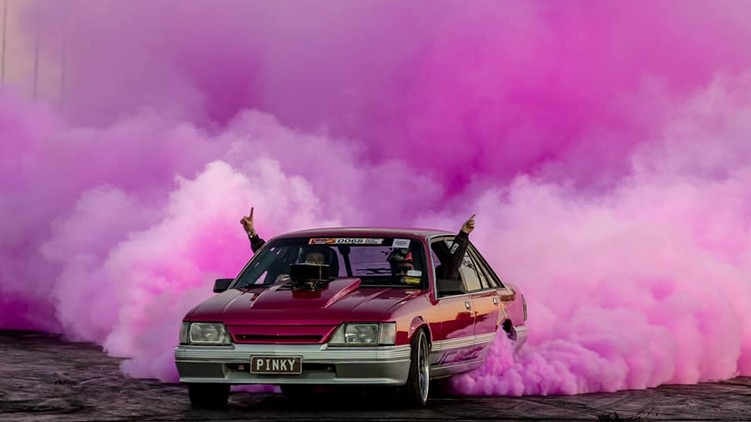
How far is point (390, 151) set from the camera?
29.0 m

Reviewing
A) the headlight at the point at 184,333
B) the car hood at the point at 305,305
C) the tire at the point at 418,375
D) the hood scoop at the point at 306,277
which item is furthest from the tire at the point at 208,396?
the tire at the point at 418,375

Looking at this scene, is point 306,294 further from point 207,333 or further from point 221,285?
point 221,285

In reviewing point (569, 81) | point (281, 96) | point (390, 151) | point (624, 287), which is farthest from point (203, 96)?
point (624, 287)

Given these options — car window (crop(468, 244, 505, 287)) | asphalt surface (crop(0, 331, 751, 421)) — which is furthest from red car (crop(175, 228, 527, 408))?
car window (crop(468, 244, 505, 287))

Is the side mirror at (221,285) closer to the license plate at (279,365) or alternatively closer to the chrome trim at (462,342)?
the license plate at (279,365)

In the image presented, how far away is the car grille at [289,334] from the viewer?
1109cm

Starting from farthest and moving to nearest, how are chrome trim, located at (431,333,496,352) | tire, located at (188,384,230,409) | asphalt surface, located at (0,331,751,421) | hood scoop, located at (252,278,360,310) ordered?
chrome trim, located at (431,333,496,352) < tire, located at (188,384,230,409) < hood scoop, located at (252,278,360,310) < asphalt surface, located at (0,331,751,421)

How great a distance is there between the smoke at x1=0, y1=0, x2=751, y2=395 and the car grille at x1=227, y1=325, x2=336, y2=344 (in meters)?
2.23

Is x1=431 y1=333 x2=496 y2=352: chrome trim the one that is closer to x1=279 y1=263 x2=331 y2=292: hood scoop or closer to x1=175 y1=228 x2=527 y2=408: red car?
x1=175 y1=228 x2=527 y2=408: red car

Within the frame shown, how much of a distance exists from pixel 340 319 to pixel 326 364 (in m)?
0.35

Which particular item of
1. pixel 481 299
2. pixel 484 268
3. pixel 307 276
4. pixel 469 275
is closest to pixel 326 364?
pixel 307 276

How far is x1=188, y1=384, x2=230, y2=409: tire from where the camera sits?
11539 millimetres

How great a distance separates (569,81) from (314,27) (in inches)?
220

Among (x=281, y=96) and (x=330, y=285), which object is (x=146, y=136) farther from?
(x=330, y=285)
